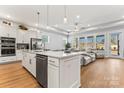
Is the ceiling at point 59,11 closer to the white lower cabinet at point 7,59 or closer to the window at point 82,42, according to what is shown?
the white lower cabinet at point 7,59

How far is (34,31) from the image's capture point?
7215 mm

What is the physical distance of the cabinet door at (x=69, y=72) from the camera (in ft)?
5.98

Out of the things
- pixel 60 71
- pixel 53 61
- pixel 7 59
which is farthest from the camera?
pixel 7 59

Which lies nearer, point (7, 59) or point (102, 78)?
point (102, 78)

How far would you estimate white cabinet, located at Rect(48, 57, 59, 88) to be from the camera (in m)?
1.79

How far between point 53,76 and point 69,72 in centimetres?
37

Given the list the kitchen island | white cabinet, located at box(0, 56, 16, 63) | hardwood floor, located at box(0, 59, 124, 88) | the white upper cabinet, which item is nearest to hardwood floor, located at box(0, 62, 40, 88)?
hardwood floor, located at box(0, 59, 124, 88)

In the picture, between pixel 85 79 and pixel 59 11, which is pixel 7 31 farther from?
pixel 85 79

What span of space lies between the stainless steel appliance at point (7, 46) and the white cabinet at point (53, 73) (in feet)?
14.3

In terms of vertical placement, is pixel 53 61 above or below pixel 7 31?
below

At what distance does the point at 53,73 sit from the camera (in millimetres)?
1887

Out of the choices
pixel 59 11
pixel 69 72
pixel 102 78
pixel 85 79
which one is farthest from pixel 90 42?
pixel 69 72
